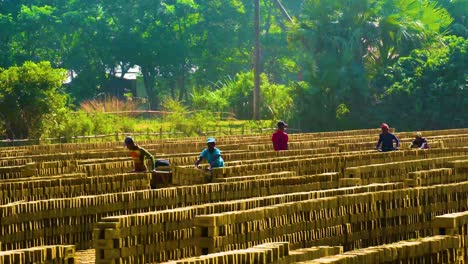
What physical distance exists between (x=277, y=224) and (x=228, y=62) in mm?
58484

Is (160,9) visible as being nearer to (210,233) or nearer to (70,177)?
(70,177)

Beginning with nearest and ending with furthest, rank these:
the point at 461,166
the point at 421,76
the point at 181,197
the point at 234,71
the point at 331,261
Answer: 1. the point at 331,261
2. the point at 181,197
3. the point at 461,166
4. the point at 421,76
5. the point at 234,71

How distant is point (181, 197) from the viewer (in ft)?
53.4

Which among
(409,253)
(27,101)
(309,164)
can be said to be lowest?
(409,253)

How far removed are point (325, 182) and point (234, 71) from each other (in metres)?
54.3

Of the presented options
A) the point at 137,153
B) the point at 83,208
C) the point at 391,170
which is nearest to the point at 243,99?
the point at 391,170

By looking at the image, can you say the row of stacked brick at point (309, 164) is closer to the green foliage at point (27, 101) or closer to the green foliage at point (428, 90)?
the green foliage at point (27, 101)

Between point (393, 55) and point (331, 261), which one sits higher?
point (393, 55)

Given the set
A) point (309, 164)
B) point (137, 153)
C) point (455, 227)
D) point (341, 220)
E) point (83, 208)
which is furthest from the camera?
point (309, 164)

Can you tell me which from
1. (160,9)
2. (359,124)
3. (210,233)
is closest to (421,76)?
(359,124)

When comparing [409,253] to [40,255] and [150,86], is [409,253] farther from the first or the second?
[150,86]

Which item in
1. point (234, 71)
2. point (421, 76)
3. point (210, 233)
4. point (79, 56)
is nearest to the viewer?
point (210, 233)

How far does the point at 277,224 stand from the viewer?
13.5 m

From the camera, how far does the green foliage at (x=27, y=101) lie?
138ft
